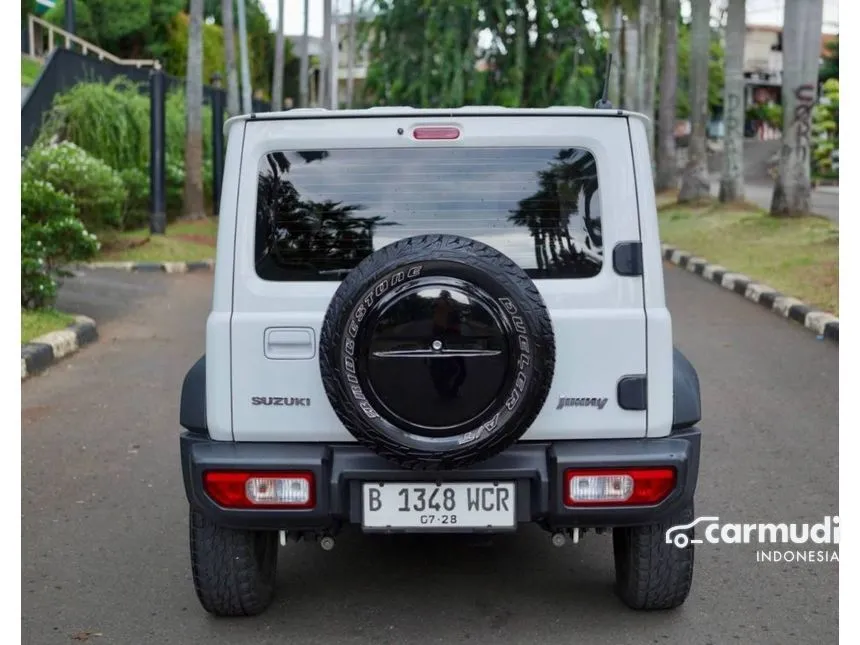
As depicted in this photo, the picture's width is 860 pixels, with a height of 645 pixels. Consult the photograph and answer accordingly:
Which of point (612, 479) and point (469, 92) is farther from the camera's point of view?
point (469, 92)

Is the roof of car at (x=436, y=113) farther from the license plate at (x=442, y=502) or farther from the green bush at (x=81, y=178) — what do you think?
the green bush at (x=81, y=178)

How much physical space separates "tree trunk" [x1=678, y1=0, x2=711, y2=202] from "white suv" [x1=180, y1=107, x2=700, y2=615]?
23334mm

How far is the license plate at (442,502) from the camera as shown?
4145mm

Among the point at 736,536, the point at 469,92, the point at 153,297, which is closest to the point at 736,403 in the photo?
the point at 736,536

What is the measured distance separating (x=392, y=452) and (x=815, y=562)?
2180 millimetres

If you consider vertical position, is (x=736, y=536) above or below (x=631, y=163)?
below

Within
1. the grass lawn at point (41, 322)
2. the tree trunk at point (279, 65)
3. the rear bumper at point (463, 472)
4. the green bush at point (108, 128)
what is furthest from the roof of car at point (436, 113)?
the tree trunk at point (279, 65)

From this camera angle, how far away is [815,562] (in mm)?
5223

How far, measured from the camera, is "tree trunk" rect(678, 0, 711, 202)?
2670 centimetres

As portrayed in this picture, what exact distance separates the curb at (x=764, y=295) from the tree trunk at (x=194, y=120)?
27.8 ft

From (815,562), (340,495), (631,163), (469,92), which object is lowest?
(815,562)

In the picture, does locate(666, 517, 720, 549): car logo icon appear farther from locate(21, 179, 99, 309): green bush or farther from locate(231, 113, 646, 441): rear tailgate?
locate(21, 179, 99, 309): green bush

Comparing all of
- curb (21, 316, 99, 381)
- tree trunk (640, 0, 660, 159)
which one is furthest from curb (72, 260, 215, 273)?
tree trunk (640, 0, 660, 159)
